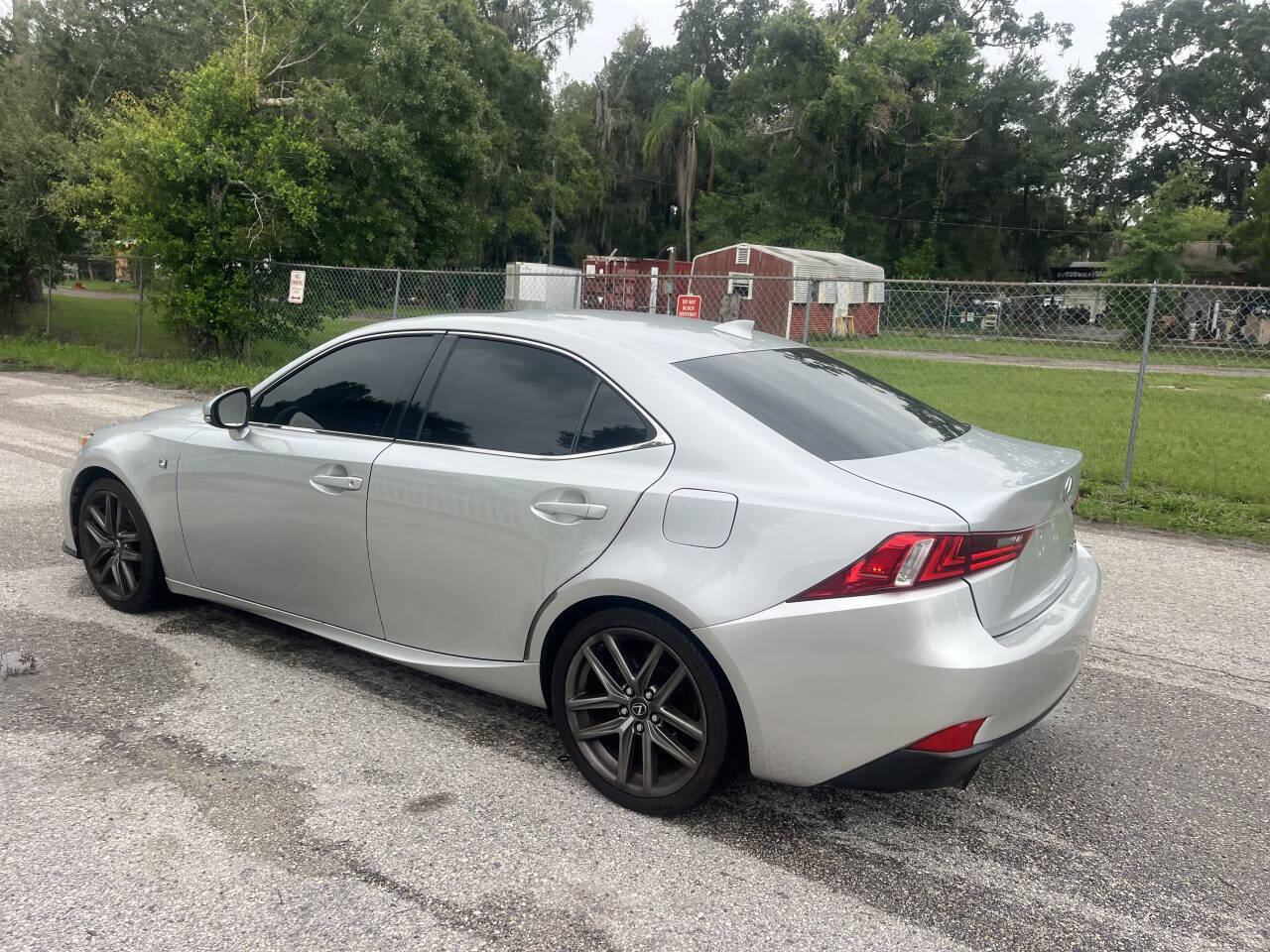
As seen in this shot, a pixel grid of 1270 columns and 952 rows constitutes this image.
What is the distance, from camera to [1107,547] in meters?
7.26

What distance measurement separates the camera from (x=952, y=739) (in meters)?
2.73

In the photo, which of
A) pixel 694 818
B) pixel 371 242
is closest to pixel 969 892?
pixel 694 818

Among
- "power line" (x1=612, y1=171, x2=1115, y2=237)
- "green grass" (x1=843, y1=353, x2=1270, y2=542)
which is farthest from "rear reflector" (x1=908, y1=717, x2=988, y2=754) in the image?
"power line" (x1=612, y1=171, x2=1115, y2=237)

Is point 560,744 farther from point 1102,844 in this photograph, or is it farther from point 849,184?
point 849,184

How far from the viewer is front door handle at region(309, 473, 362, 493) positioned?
3791mm

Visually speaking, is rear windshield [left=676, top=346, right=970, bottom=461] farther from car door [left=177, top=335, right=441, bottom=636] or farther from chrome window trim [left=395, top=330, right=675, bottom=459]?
car door [left=177, top=335, right=441, bottom=636]

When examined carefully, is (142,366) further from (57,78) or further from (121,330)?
(57,78)

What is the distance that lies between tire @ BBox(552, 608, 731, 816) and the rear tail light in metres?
0.46

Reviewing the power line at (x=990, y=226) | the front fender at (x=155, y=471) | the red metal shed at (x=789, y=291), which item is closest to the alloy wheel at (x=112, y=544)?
the front fender at (x=155, y=471)

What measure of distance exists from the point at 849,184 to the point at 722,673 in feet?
188

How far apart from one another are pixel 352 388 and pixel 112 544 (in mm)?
1710

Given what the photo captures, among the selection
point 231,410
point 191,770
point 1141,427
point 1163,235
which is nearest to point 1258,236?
point 1163,235

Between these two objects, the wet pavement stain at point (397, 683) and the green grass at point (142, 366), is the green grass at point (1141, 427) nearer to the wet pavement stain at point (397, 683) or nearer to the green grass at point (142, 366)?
the wet pavement stain at point (397, 683)

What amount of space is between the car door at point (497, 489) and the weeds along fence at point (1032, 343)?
3.52 metres
